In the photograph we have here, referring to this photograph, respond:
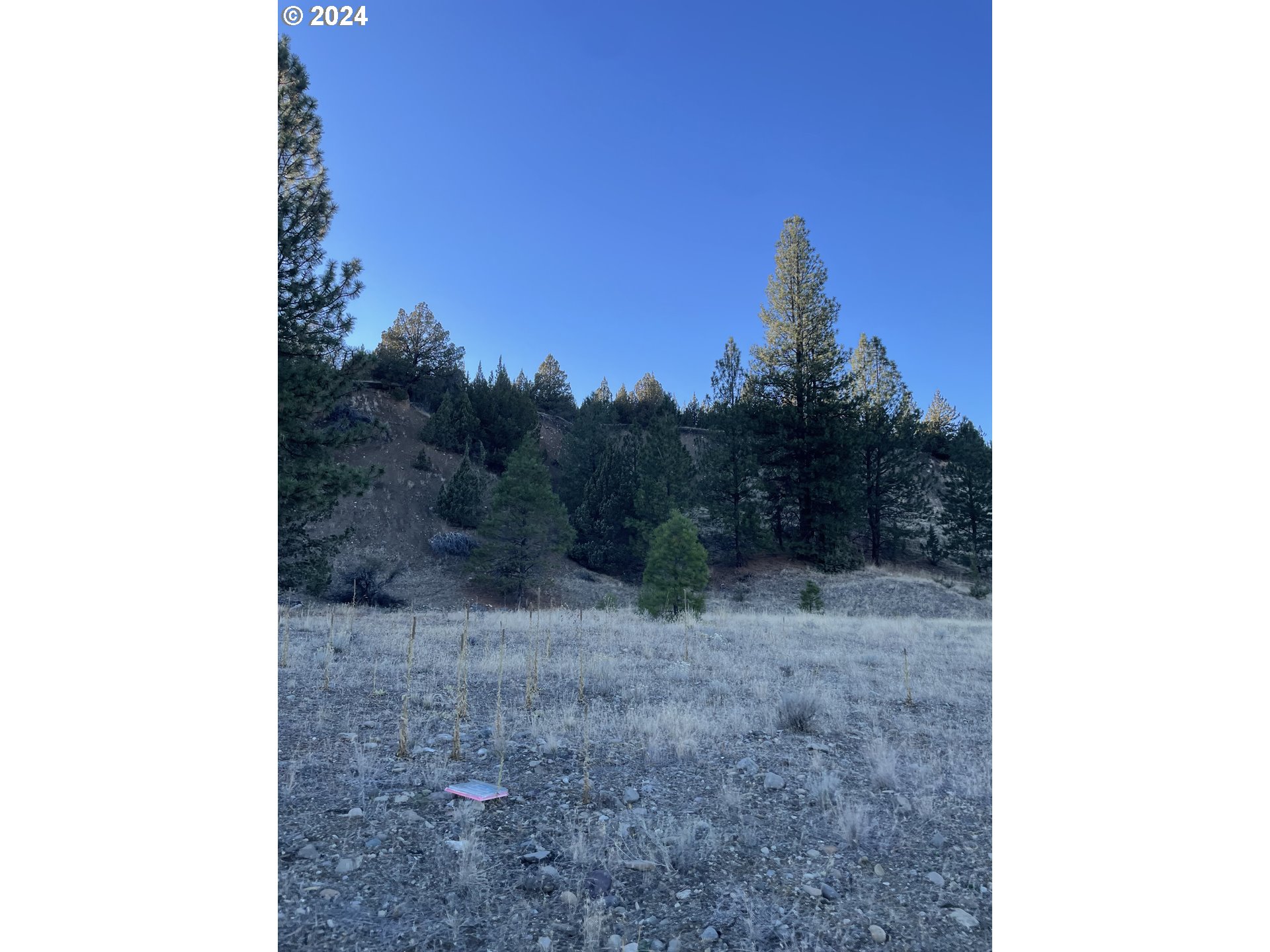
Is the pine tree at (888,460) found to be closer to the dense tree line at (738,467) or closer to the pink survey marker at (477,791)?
the dense tree line at (738,467)

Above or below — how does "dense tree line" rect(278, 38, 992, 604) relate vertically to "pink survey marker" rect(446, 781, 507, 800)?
above

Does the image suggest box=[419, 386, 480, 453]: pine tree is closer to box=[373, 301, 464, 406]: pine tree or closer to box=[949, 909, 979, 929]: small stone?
box=[373, 301, 464, 406]: pine tree

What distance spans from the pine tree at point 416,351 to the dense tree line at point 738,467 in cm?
12

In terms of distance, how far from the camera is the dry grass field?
63.4 inches

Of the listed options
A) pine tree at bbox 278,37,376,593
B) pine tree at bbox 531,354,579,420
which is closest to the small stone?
pine tree at bbox 278,37,376,593

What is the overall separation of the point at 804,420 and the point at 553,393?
10420 mm

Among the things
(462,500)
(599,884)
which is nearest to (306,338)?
(599,884)

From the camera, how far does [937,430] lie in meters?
17.7

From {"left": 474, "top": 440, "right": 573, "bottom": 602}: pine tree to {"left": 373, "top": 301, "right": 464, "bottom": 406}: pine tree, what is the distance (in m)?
4.37

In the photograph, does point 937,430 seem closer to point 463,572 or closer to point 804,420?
point 804,420

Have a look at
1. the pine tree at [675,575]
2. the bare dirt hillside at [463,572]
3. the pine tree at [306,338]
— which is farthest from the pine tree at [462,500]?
the pine tree at [306,338]

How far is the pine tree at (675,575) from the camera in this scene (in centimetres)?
991
